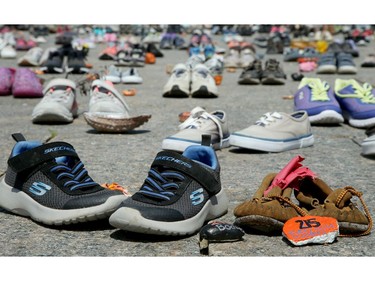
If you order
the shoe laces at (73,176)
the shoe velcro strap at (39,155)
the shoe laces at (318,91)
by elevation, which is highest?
the shoe velcro strap at (39,155)

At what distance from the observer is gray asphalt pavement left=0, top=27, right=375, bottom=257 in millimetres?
2877

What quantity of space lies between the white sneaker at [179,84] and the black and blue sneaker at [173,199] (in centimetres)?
432

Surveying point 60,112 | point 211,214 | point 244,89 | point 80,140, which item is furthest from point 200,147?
point 244,89

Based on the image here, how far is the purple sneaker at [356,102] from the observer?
228 inches

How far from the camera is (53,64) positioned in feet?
32.0

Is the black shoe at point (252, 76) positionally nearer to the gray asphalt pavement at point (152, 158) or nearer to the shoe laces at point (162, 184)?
the gray asphalt pavement at point (152, 158)

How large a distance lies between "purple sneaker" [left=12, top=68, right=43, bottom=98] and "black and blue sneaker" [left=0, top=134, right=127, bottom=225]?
4.12 meters

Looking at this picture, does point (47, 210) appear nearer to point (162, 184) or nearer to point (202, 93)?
point (162, 184)

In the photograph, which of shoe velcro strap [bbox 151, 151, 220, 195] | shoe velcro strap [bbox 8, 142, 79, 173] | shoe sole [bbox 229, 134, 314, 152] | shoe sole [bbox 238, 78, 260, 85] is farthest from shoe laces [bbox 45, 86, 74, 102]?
shoe sole [bbox 238, 78, 260, 85]

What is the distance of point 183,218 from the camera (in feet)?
9.73

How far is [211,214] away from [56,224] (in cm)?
73

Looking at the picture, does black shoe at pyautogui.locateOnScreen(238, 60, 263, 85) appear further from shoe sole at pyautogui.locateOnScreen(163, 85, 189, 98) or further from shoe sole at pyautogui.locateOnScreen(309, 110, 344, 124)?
shoe sole at pyautogui.locateOnScreen(309, 110, 344, 124)

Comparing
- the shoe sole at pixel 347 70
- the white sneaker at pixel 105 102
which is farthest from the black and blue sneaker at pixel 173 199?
the shoe sole at pixel 347 70

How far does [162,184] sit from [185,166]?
5.2 inches
